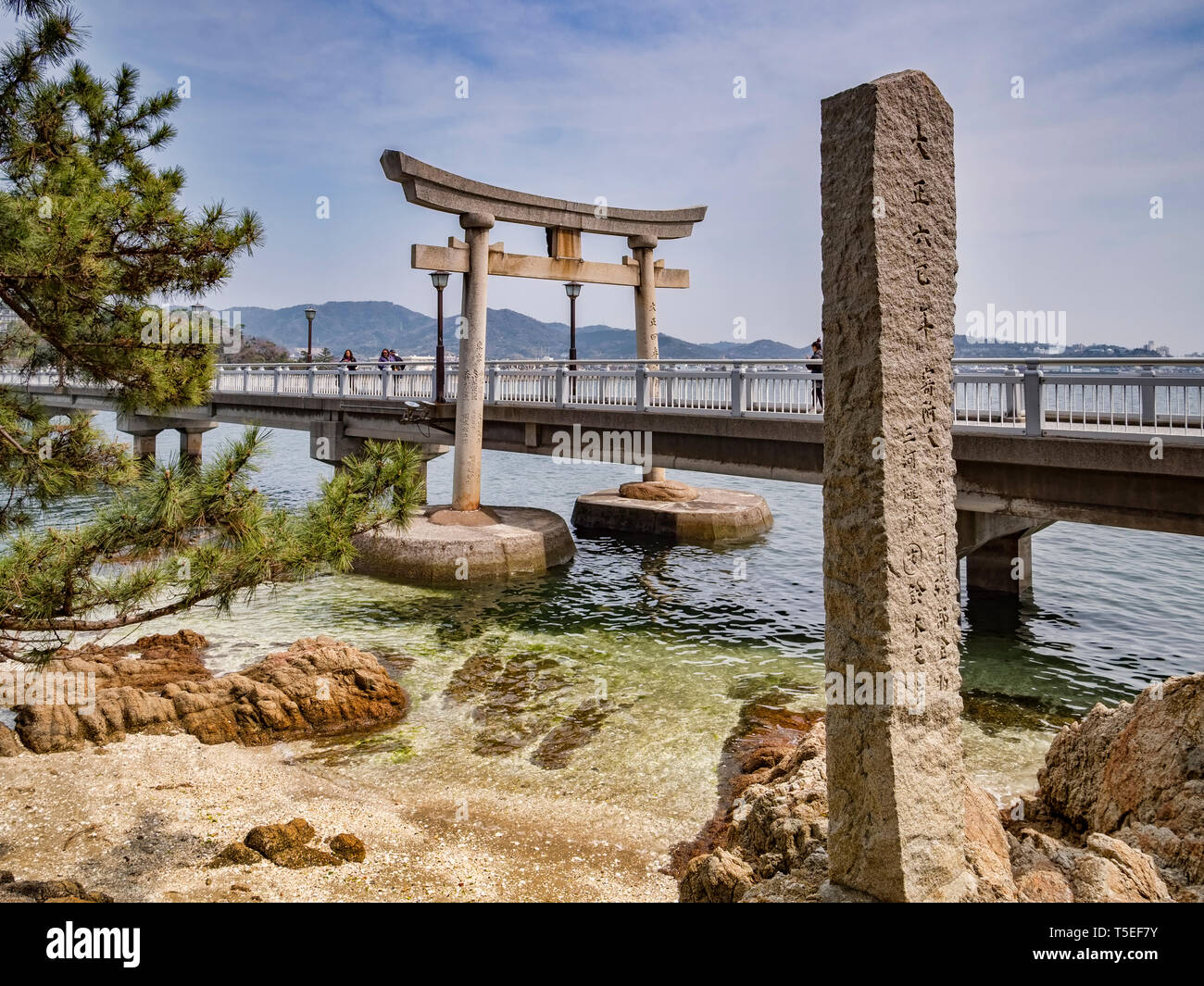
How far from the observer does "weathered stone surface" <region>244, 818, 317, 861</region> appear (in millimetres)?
6789

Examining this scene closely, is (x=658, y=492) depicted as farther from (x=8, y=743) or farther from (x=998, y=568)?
(x=8, y=743)

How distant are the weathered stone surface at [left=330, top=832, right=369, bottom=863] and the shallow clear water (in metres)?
1.74

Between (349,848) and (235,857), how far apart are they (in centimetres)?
83

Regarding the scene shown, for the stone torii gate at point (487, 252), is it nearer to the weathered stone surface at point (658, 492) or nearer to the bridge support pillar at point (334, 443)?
the weathered stone surface at point (658, 492)

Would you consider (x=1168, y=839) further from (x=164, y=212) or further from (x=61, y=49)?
(x=61, y=49)

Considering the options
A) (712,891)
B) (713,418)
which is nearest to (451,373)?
(713,418)

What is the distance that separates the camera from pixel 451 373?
22.6 meters

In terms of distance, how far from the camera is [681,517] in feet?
75.1

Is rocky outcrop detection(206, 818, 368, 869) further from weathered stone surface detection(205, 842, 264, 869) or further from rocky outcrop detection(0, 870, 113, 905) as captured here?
rocky outcrop detection(0, 870, 113, 905)

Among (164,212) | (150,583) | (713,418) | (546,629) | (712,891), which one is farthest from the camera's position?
(713,418)

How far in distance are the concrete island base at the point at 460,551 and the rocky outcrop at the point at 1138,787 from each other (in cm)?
1280

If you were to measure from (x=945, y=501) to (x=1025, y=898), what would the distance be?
2.13 metres

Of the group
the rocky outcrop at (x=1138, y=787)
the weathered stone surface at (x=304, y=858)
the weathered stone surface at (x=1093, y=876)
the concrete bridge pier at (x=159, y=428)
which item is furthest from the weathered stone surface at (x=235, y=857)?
the concrete bridge pier at (x=159, y=428)

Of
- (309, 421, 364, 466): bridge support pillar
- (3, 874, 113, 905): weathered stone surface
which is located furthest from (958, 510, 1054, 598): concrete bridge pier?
(309, 421, 364, 466): bridge support pillar
